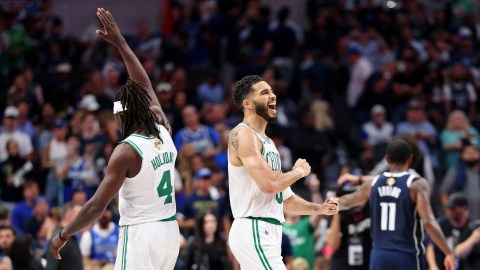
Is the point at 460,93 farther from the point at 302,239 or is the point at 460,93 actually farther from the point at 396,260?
the point at 396,260

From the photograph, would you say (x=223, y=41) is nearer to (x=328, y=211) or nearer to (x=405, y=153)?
(x=405, y=153)

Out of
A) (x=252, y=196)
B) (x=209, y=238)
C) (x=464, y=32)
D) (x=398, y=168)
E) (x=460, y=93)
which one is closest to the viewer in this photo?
(x=252, y=196)

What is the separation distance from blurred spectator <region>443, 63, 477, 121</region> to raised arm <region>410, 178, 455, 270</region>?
9.47m

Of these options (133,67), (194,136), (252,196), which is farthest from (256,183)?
(194,136)

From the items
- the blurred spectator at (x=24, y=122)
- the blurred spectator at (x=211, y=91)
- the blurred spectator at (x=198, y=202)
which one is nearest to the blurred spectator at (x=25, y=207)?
the blurred spectator at (x=24, y=122)

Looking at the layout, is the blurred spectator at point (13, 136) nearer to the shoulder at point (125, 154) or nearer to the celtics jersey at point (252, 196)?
the celtics jersey at point (252, 196)

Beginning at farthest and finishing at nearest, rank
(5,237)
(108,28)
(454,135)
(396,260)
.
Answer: (454,135), (5,237), (396,260), (108,28)

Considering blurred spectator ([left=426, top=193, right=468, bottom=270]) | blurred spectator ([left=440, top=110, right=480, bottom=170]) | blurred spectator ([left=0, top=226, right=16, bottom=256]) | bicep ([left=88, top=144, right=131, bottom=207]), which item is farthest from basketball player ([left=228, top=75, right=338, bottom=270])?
blurred spectator ([left=440, top=110, right=480, bottom=170])

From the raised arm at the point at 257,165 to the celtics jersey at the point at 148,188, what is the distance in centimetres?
59

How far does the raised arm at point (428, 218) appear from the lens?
29.5 ft

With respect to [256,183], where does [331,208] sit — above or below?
below

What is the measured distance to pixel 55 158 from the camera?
50.1 feet

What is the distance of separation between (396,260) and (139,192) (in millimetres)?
3068

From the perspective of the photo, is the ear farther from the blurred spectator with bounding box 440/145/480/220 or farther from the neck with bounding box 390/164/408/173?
the blurred spectator with bounding box 440/145/480/220
